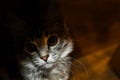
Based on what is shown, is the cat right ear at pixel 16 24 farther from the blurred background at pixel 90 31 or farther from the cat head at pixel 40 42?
the blurred background at pixel 90 31

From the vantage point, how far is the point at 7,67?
3.69 ft

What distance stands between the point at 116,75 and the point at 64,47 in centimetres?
39

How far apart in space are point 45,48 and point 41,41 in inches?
1.1

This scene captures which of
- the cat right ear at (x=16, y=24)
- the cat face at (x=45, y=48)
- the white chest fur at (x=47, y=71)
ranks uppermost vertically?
the cat right ear at (x=16, y=24)

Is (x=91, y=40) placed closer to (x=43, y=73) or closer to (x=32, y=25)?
(x=43, y=73)

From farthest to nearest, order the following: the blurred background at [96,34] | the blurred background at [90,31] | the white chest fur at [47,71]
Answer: the blurred background at [96,34], the blurred background at [90,31], the white chest fur at [47,71]

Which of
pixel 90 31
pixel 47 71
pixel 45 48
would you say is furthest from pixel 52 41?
pixel 90 31

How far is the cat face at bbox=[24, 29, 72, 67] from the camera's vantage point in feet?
3.21

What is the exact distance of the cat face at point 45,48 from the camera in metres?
0.98

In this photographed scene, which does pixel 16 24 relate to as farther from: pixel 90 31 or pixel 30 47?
pixel 90 31

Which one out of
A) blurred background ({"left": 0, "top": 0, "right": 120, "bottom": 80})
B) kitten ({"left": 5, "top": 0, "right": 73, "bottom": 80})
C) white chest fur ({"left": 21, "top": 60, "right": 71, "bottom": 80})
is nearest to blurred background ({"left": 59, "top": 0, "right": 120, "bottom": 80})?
blurred background ({"left": 0, "top": 0, "right": 120, "bottom": 80})

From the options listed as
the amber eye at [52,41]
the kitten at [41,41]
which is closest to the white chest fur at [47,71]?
the kitten at [41,41]

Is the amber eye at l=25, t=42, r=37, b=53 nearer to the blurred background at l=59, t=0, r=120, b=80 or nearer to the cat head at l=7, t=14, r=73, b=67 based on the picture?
the cat head at l=7, t=14, r=73, b=67

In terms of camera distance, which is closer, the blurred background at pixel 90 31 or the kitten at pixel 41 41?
the kitten at pixel 41 41
